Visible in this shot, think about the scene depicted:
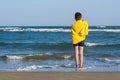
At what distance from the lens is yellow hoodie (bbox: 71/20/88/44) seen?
30.7ft

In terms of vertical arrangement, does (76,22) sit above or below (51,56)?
above

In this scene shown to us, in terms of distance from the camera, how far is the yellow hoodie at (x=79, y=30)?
9.37 metres

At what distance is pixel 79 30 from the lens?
30.8ft

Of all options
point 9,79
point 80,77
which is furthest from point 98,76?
point 9,79

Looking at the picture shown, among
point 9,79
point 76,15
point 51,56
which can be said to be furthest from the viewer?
point 51,56

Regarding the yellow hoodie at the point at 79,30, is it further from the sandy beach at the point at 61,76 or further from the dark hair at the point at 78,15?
the sandy beach at the point at 61,76

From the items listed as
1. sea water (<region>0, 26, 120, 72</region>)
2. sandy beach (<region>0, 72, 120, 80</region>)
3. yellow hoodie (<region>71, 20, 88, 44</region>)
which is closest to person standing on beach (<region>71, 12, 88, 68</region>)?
yellow hoodie (<region>71, 20, 88, 44</region>)

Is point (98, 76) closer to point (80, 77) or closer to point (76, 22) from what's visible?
point (80, 77)

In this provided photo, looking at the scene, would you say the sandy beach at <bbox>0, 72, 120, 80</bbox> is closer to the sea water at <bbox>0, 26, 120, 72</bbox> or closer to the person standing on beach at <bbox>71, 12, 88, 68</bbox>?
the person standing on beach at <bbox>71, 12, 88, 68</bbox>

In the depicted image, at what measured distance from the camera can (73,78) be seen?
7680 millimetres

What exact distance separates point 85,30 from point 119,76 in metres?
1.80

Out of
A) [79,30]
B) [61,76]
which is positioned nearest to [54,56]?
[79,30]

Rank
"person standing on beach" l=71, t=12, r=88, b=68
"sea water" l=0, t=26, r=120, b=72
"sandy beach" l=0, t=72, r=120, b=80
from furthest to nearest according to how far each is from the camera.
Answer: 1. "sea water" l=0, t=26, r=120, b=72
2. "person standing on beach" l=71, t=12, r=88, b=68
3. "sandy beach" l=0, t=72, r=120, b=80

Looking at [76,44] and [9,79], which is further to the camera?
[76,44]
